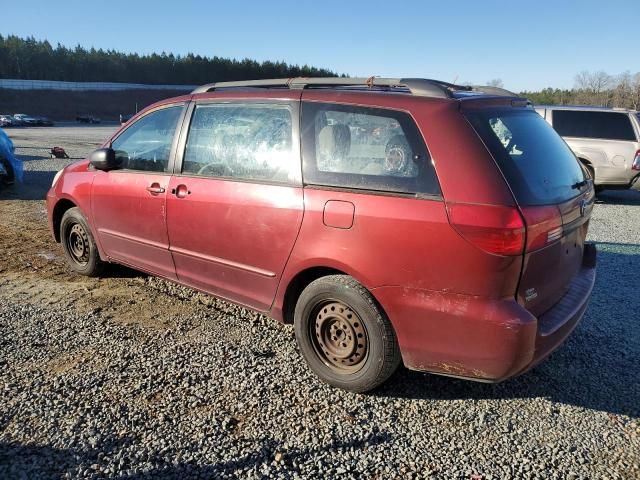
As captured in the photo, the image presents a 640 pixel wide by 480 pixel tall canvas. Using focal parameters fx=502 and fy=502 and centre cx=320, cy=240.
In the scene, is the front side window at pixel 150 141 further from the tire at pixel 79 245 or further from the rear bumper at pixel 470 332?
the rear bumper at pixel 470 332

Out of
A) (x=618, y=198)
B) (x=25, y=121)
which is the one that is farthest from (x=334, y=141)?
(x=25, y=121)

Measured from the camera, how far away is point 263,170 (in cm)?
348

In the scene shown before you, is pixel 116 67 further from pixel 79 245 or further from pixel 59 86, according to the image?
pixel 79 245

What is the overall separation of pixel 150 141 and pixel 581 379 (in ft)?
12.6

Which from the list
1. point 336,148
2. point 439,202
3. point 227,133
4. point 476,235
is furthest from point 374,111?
point 227,133

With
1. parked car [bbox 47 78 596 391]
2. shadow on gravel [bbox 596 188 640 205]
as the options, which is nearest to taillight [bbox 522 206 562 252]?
parked car [bbox 47 78 596 391]

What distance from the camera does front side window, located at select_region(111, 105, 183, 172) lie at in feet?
13.6

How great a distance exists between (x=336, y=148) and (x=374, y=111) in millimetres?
331

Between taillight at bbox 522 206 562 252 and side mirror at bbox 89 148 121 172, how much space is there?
352 cm

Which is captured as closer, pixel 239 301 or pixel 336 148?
pixel 336 148

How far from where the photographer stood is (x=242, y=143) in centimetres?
365

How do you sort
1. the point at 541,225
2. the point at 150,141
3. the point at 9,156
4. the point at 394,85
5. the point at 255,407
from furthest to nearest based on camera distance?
the point at 9,156 < the point at 150,141 < the point at 394,85 < the point at 255,407 < the point at 541,225

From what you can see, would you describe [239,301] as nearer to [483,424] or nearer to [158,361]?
[158,361]

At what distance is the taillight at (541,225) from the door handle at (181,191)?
8.01ft
